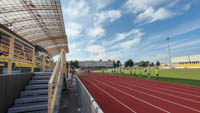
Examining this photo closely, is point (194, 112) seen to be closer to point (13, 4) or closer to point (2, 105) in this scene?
point (2, 105)

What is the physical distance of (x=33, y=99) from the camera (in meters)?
4.02

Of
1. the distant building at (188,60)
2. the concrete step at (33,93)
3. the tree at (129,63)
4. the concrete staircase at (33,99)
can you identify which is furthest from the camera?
the tree at (129,63)

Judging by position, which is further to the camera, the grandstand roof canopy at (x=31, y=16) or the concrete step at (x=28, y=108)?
the grandstand roof canopy at (x=31, y=16)

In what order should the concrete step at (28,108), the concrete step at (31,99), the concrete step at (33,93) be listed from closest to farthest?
the concrete step at (28,108)
the concrete step at (31,99)
the concrete step at (33,93)

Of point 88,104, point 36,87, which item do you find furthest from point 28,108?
point 88,104

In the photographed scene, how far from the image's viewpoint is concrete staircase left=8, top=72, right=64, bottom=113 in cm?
364

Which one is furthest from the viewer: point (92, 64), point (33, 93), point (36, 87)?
point (92, 64)

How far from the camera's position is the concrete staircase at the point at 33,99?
364 cm

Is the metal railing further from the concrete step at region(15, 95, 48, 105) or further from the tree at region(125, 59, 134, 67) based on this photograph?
the tree at region(125, 59, 134, 67)

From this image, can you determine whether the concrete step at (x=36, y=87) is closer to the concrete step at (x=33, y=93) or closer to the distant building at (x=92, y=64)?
the concrete step at (x=33, y=93)

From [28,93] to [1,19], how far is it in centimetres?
1714

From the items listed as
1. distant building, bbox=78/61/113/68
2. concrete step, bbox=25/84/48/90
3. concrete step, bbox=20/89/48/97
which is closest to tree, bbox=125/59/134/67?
distant building, bbox=78/61/113/68

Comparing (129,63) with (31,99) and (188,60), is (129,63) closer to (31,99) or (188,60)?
(188,60)

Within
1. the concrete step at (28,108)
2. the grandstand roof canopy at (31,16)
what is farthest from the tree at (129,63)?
the concrete step at (28,108)
